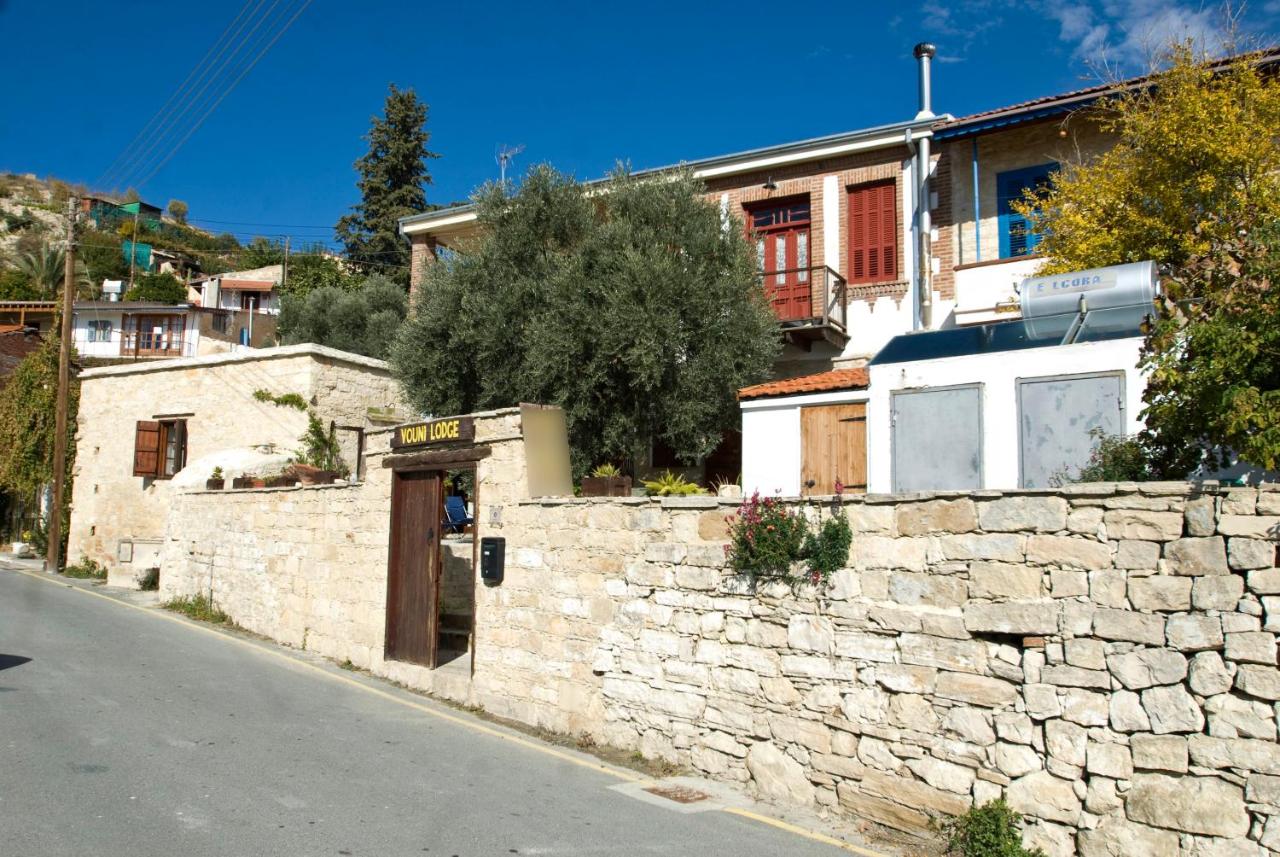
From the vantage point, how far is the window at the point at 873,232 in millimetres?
18500

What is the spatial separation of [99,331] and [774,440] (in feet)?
162

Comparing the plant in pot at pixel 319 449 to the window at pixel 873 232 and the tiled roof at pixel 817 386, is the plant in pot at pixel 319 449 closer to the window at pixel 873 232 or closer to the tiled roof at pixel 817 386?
the tiled roof at pixel 817 386

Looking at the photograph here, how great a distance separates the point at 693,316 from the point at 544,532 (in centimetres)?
633

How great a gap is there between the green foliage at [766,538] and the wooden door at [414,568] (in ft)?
16.6

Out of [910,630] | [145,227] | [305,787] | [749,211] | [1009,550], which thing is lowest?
[305,787]

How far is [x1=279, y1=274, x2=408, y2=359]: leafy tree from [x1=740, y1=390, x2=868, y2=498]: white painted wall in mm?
21941

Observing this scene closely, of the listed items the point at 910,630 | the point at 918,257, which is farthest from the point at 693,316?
the point at 910,630

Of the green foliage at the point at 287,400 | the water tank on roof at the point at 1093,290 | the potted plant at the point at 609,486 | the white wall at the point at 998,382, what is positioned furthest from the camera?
the green foliage at the point at 287,400

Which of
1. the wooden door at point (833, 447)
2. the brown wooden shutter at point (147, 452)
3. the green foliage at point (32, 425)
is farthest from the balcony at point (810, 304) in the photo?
the green foliage at point (32, 425)

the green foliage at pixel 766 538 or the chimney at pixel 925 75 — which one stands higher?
the chimney at pixel 925 75

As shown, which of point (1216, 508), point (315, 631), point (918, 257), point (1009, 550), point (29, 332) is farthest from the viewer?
point (29, 332)

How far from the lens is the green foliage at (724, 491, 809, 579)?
7719 millimetres

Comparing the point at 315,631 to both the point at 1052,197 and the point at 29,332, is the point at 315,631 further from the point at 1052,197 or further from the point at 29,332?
the point at 29,332

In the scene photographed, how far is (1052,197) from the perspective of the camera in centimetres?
1427
